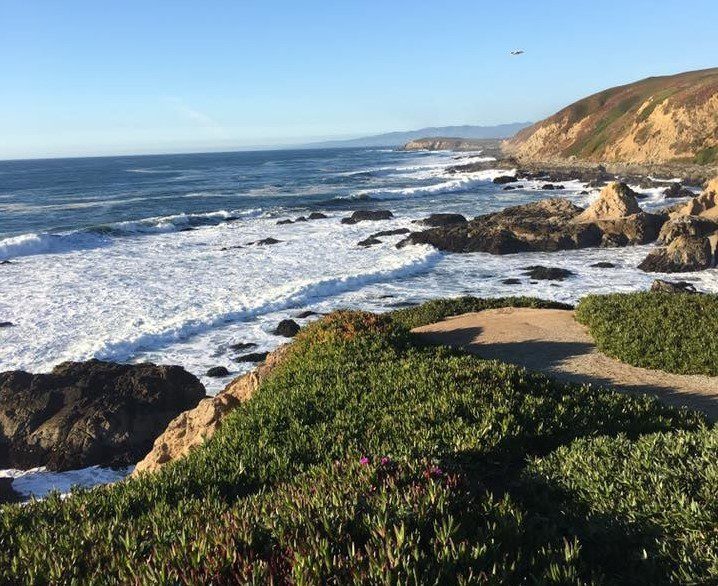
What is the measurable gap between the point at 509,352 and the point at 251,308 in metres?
15.1

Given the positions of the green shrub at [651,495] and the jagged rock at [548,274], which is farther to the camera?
the jagged rock at [548,274]

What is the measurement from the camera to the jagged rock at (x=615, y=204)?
41.2 metres

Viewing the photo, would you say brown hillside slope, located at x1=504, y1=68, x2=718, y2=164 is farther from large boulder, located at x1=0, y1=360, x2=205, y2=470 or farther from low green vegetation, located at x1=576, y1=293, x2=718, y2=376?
large boulder, located at x1=0, y1=360, x2=205, y2=470

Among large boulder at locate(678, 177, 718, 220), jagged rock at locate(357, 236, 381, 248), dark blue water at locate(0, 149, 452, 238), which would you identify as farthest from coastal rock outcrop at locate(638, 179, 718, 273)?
dark blue water at locate(0, 149, 452, 238)

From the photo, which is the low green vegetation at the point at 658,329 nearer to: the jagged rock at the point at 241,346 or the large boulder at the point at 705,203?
the jagged rock at the point at 241,346

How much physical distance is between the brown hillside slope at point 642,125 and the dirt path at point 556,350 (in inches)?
2894

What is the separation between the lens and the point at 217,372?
18656mm

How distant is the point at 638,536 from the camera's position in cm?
479

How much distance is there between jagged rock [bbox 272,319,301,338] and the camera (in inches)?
886

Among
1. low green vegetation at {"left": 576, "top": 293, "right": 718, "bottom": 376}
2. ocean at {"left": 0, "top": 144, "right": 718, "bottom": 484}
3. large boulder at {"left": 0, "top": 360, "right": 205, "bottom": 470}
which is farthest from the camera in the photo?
ocean at {"left": 0, "top": 144, "right": 718, "bottom": 484}

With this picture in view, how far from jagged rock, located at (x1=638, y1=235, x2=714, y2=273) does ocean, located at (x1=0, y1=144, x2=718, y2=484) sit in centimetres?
99

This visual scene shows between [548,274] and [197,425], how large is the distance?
23832 millimetres

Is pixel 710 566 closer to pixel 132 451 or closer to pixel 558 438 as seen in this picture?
pixel 558 438

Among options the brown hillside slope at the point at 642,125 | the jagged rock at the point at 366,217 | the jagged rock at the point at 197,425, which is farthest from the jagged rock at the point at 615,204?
the brown hillside slope at the point at 642,125
